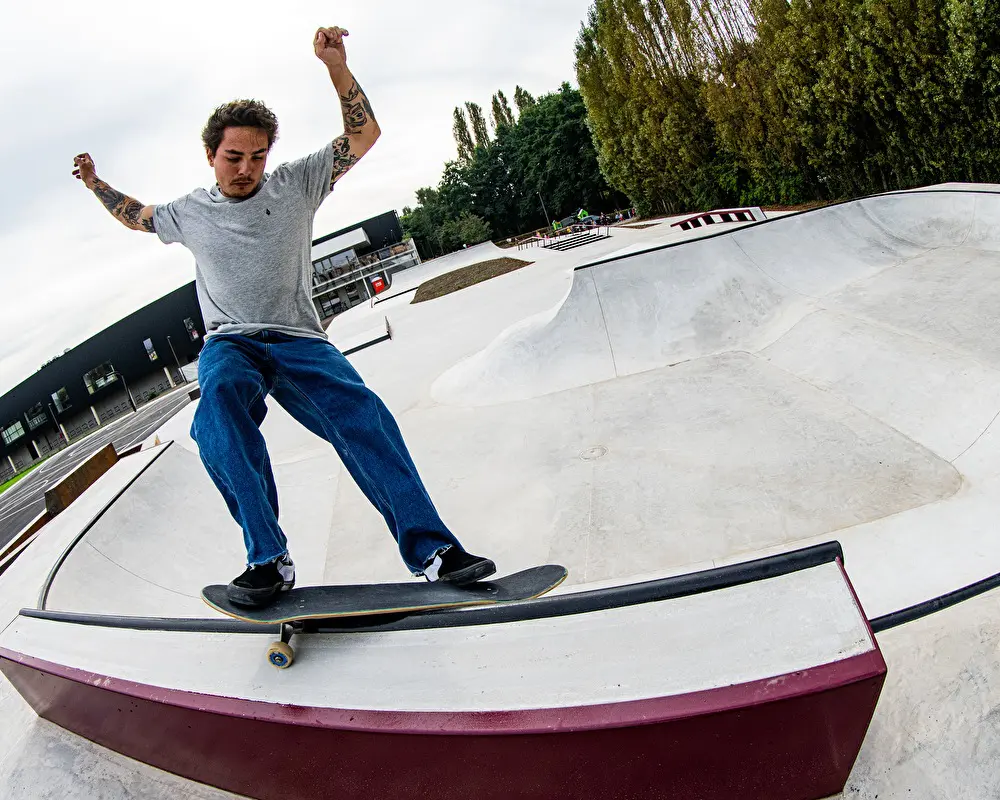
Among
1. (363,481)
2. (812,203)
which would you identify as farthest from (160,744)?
(812,203)

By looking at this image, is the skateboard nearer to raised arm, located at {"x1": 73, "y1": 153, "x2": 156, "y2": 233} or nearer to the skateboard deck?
the skateboard deck

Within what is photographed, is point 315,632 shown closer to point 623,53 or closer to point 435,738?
point 435,738

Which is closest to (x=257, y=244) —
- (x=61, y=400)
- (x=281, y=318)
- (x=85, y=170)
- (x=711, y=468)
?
(x=281, y=318)

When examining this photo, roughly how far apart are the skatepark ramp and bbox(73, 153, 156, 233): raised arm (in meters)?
5.07

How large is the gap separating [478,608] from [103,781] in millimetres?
1951

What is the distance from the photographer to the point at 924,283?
6031mm

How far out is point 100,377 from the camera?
49.3 metres

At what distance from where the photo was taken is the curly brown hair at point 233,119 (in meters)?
2.25

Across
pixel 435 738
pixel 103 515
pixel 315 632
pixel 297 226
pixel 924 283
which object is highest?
pixel 297 226

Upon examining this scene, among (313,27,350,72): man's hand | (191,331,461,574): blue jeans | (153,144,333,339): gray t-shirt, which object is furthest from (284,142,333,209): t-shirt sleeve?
(191,331,461,574): blue jeans

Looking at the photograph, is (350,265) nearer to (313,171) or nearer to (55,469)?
(55,469)

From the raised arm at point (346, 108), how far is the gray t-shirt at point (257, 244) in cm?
5

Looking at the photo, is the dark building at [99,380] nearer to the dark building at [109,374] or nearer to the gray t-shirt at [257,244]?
the dark building at [109,374]

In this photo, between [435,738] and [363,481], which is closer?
[435,738]
